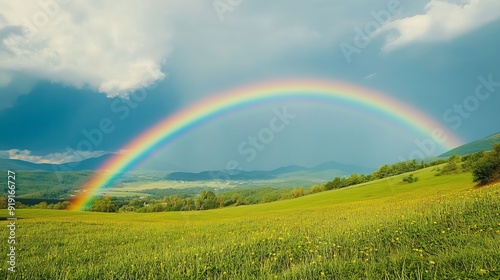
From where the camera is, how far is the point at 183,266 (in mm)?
7777

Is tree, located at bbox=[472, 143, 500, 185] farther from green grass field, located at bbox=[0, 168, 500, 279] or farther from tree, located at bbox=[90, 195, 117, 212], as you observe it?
tree, located at bbox=[90, 195, 117, 212]

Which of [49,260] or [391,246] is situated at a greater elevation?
[49,260]

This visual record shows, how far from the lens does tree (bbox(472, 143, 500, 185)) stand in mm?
42125

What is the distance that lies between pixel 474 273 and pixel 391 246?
3.42m

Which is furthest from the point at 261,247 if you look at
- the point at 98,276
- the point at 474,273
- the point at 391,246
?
the point at 474,273

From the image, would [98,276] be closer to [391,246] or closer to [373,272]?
[373,272]

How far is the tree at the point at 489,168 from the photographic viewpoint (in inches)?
1658

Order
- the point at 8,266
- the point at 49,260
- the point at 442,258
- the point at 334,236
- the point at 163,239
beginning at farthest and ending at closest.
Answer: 1. the point at 163,239
2. the point at 334,236
3. the point at 49,260
4. the point at 8,266
5. the point at 442,258

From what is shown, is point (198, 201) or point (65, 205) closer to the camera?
point (65, 205)

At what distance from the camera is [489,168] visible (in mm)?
42438

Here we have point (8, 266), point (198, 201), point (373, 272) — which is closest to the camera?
point (373, 272)

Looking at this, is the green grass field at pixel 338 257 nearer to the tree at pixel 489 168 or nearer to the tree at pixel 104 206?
the tree at pixel 489 168

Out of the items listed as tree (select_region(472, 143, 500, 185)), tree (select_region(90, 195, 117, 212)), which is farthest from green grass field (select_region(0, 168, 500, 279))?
tree (select_region(90, 195, 117, 212))

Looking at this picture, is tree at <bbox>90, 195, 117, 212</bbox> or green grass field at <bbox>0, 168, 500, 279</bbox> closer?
green grass field at <bbox>0, 168, 500, 279</bbox>
